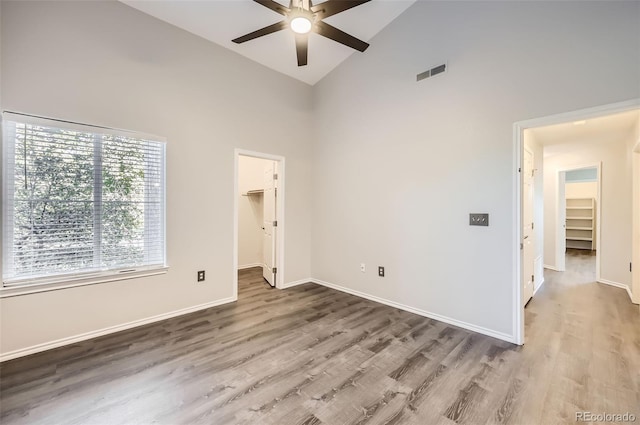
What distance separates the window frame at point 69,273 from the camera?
2.25 meters

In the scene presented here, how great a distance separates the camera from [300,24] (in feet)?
7.23

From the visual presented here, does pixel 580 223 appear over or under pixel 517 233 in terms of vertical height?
under

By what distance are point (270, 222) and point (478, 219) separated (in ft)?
10.1

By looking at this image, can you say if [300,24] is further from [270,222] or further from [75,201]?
[270,222]

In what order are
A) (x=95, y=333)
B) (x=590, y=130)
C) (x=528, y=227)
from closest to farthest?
1. (x=95, y=333)
2. (x=528, y=227)
3. (x=590, y=130)

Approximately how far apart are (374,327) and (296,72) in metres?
3.95

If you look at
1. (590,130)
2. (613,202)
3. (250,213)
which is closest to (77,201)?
(250,213)

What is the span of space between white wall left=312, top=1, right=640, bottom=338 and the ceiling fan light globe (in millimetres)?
1653

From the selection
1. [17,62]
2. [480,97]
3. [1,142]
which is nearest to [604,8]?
[480,97]

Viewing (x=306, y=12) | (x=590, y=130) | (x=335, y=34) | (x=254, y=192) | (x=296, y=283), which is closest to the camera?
(x=306, y=12)

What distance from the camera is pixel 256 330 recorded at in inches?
112

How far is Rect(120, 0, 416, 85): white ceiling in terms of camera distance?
290 centimetres

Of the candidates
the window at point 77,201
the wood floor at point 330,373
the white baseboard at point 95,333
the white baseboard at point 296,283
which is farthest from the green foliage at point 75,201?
the white baseboard at point 296,283

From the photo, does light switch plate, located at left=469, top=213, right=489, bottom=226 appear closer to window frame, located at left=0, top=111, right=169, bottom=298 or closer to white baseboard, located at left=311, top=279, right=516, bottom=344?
white baseboard, located at left=311, top=279, right=516, bottom=344
